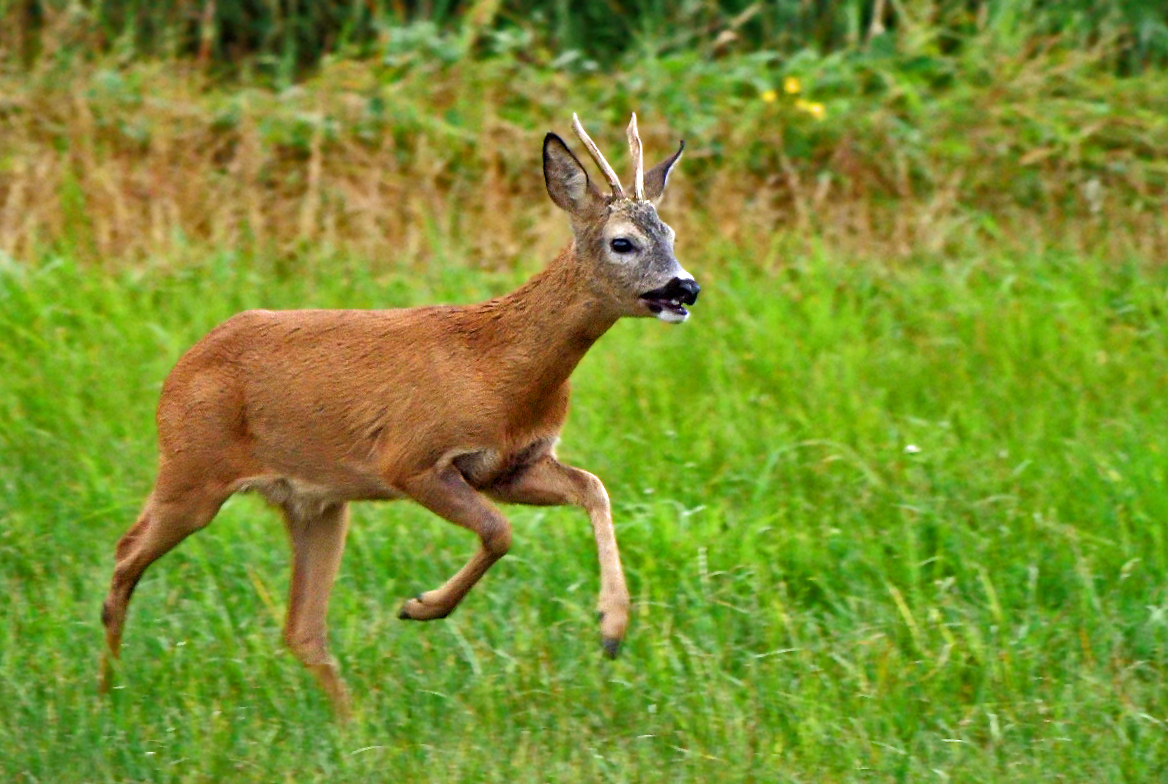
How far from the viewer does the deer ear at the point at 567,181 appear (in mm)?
4617

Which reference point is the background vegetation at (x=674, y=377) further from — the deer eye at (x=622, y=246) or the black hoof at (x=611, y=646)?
the deer eye at (x=622, y=246)

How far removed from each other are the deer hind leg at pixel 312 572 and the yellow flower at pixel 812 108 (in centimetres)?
496

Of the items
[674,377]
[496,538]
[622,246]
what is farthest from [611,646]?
[674,377]

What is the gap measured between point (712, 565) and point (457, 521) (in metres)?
1.18

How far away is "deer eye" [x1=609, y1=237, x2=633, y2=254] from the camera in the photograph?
15.1 ft

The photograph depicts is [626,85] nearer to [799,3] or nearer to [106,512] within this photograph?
[799,3]

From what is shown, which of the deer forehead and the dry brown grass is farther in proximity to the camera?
the dry brown grass

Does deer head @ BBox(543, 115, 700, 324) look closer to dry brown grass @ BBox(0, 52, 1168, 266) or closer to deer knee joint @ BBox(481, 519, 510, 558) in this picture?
deer knee joint @ BBox(481, 519, 510, 558)

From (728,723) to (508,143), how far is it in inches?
221

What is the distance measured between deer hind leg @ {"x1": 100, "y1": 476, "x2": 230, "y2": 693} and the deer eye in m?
1.33

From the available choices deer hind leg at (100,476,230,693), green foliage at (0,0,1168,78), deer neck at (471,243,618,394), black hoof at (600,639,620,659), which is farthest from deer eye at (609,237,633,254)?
green foliage at (0,0,1168,78)

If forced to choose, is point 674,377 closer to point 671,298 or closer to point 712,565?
point 712,565

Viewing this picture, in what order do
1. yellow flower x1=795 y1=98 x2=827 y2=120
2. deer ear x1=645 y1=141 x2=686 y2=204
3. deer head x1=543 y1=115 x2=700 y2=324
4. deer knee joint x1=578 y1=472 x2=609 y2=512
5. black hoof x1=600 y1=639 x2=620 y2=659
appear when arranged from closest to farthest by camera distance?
1. black hoof x1=600 y1=639 x2=620 y2=659
2. deer head x1=543 y1=115 x2=700 y2=324
3. deer knee joint x1=578 y1=472 x2=609 y2=512
4. deer ear x1=645 y1=141 x2=686 y2=204
5. yellow flower x1=795 y1=98 x2=827 y2=120

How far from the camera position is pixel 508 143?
962 cm
